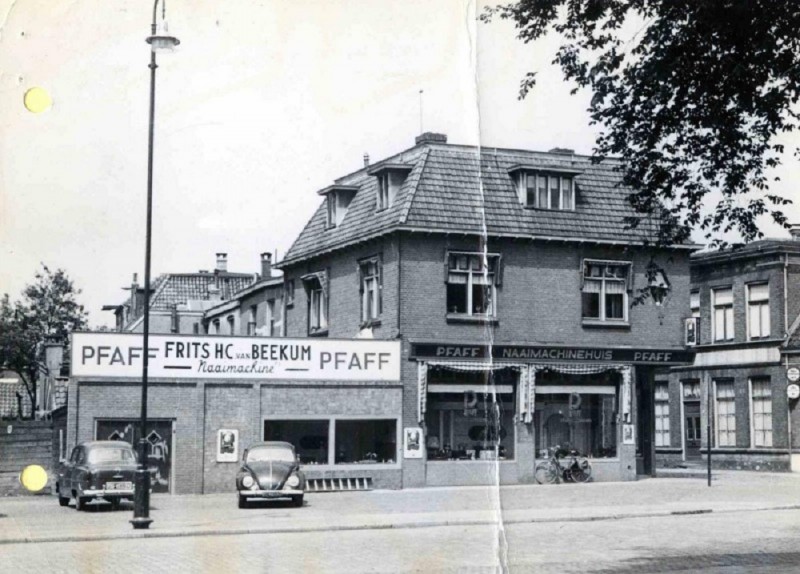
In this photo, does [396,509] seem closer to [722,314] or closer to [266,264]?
[722,314]

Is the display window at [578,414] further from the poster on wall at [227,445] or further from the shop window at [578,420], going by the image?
the poster on wall at [227,445]

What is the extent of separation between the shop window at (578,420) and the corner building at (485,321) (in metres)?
0.04

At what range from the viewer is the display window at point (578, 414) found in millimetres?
34000

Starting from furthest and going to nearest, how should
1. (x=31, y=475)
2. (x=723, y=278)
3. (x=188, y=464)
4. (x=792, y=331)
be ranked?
(x=723, y=278) < (x=792, y=331) < (x=188, y=464) < (x=31, y=475)

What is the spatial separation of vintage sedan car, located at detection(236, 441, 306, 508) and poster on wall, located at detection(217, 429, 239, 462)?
4240mm

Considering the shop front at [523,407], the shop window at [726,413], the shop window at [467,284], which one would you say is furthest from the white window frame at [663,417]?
the shop window at [467,284]

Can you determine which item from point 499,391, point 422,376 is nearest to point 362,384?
point 422,376

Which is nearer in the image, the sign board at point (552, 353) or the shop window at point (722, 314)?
the sign board at point (552, 353)

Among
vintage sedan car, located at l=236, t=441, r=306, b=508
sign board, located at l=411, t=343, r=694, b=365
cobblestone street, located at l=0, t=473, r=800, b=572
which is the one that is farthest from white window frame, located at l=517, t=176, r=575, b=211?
vintage sedan car, located at l=236, t=441, r=306, b=508

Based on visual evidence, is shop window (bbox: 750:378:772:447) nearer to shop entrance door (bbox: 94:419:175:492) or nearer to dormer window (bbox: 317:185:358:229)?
dormer window (bbox: 317:185:358:229)

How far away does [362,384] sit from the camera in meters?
32.2

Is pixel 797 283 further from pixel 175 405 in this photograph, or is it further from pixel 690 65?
pixel 690 65

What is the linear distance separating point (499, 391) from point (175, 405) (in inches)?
369

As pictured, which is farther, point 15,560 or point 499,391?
point 499,391
